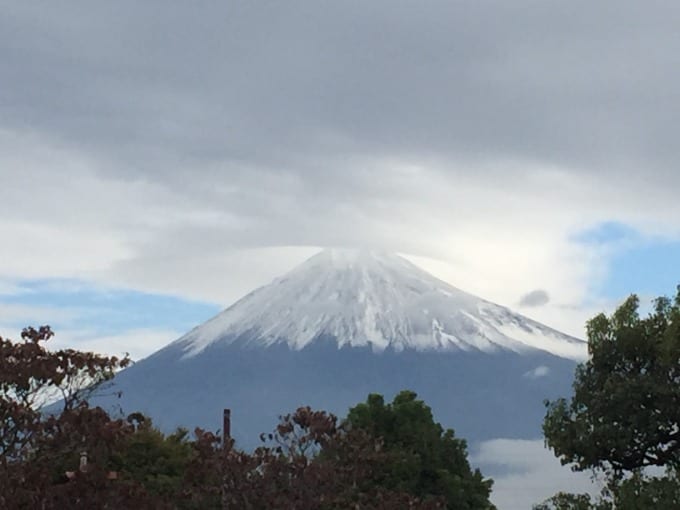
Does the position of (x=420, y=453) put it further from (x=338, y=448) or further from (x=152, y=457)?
(x=338, y=448)

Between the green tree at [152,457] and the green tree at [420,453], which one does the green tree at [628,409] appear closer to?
the green tree at [420,453]

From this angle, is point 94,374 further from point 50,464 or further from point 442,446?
point 442,446

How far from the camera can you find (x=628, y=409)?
25297 mm

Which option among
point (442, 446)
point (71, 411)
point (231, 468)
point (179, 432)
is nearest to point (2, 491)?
point (71, 411)

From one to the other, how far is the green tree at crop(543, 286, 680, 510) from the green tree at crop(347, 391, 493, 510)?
619 centimetres

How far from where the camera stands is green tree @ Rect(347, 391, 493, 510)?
1286 inches

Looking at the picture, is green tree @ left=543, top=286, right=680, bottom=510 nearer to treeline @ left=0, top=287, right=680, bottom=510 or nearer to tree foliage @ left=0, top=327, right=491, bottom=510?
treeline @ left=0, top=287, right=680, bottom=510

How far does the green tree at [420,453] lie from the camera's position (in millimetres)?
32656

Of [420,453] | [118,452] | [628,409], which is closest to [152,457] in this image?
[420,453]

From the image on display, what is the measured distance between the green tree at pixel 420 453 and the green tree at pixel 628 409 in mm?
6192

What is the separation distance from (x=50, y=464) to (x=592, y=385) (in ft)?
44.8

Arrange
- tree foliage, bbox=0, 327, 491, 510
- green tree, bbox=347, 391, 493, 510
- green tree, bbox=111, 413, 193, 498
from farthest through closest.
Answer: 1. green tree, bbox=111, 413, 193, 498
2. green tree, bbox=347, 391, 493, 510
3. tree foliage, bbox=0, 327, 491, 510

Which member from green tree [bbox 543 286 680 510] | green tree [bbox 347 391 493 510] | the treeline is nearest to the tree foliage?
the treeline

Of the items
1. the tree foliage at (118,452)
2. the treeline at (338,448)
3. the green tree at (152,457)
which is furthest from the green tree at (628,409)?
the green tree at (152,457)
